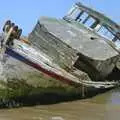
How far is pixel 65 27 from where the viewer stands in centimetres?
1541

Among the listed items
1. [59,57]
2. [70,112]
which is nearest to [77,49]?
[59,57]

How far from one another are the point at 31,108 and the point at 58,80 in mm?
1107

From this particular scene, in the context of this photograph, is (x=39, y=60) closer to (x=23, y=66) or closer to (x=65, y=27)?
(x=23, y=66)

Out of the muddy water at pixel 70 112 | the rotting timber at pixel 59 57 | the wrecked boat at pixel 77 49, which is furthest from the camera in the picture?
the wrecked boat at pixel 77 49

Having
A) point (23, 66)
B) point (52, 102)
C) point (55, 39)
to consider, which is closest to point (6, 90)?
point (23, 66)

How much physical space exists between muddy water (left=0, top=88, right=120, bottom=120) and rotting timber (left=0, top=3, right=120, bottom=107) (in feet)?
1.31

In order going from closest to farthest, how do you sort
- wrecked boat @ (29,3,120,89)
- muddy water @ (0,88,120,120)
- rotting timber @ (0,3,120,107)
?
muddy water @ (0,88,120,120) → rotting timber @ (0,3,120,107) → wrecked boat @ (29,3,120,89)

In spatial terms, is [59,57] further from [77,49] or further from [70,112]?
[70,112]

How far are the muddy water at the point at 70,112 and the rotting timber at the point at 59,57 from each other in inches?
15.8

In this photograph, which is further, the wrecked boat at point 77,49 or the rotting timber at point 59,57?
the wrecked boat at point 77,49

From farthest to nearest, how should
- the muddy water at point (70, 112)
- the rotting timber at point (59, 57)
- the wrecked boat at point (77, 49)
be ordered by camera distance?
the wrecked boat at point (77, 49)
the rotting timber at point (59, 57)
the muddy water at point (70, 112)

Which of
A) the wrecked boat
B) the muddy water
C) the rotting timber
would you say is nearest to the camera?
the muddy water

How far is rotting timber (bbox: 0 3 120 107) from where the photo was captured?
39.1 ft

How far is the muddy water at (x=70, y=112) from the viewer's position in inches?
434
